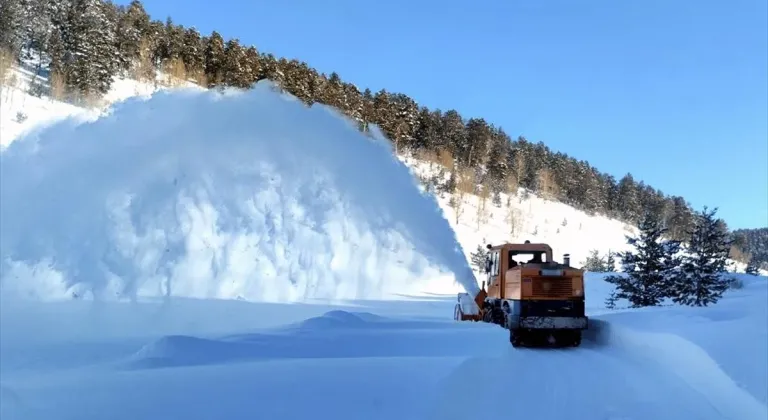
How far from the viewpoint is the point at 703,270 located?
22.5 meters

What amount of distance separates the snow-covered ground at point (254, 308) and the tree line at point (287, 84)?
10677mm

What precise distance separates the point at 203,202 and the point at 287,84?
48.8 metres

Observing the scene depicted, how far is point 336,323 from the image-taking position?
933cm

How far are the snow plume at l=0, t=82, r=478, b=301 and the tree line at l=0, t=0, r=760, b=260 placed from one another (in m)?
9.45

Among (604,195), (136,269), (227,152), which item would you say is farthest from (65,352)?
(604,195)

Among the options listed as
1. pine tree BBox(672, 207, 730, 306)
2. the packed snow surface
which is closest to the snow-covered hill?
pine tree BBox(672, 207, 730, 306)

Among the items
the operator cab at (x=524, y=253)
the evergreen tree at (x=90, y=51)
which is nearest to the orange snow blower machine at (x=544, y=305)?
the operator cab at (x=524, y=253)

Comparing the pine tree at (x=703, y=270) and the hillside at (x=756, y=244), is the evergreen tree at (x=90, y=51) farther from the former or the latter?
the hillside at (x=756, y=244)

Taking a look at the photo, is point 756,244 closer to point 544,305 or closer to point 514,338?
point 544,305

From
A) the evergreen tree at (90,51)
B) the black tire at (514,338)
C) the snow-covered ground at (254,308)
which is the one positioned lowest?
the black tire at (514,338)

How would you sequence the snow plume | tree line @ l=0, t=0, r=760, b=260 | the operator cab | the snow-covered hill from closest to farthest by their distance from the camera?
the snow plume < the operator cab < tree line @ l=0, t=0, r=760, b=260 < the snow-covered hill

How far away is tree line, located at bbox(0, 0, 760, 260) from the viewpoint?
4697cm

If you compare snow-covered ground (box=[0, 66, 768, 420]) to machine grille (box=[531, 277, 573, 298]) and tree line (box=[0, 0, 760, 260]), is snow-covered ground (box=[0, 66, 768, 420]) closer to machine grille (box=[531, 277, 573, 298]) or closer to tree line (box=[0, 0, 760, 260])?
machine grille (box=[531, 277, 573, 298])

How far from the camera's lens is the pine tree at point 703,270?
22.1 m
